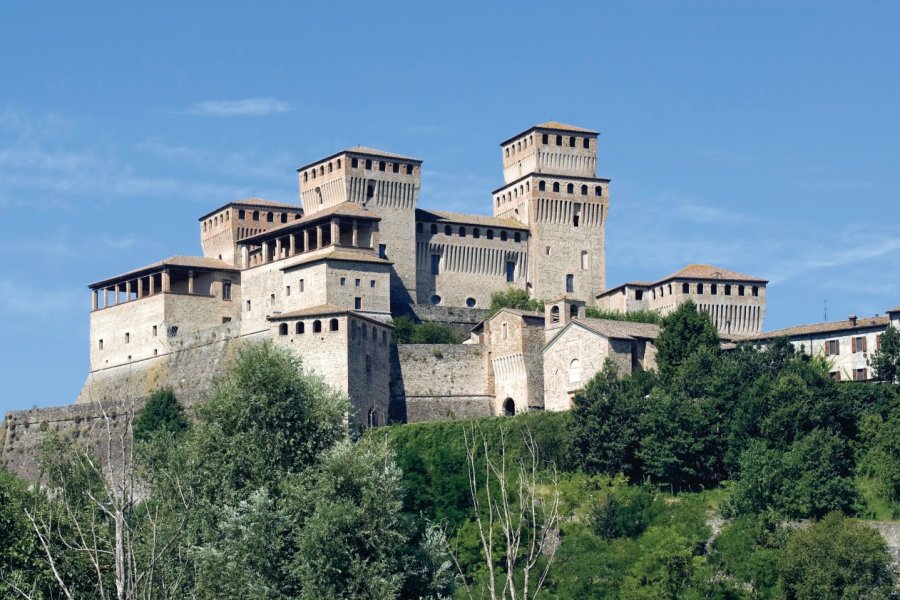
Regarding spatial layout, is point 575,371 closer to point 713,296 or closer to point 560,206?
point 713,296

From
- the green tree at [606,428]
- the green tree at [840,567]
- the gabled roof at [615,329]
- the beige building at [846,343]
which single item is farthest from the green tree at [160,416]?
the green tree at [840,567]

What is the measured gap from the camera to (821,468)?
5488 cm

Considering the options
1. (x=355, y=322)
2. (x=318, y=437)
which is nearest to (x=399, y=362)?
(x=355, y=322)

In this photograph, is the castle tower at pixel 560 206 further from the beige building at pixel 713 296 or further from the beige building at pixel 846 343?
the beige building at pixel 846 343

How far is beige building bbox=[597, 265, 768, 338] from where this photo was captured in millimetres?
81625

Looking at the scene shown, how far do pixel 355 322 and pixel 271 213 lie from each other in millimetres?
20544

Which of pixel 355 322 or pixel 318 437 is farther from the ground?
pixel 355 322

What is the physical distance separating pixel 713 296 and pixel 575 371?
655 inches

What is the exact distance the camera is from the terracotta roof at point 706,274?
269 feet

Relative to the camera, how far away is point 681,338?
66.0 metres

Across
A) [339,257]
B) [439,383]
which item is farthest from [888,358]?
[339,257]

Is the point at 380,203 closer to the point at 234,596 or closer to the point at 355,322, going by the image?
the point at 355,322

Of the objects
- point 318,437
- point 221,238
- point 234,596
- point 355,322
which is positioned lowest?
point 234,596

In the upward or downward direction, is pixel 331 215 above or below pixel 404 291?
above
